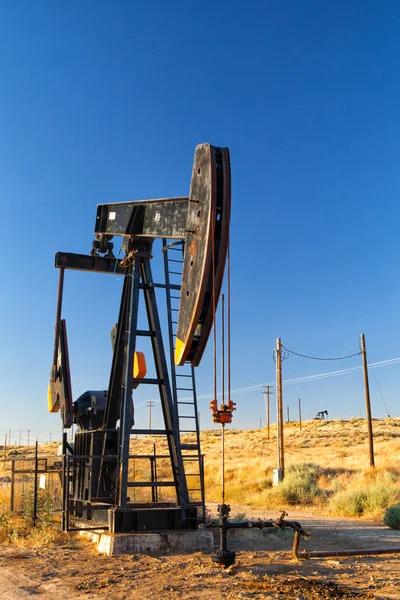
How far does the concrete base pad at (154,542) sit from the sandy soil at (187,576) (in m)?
0.15

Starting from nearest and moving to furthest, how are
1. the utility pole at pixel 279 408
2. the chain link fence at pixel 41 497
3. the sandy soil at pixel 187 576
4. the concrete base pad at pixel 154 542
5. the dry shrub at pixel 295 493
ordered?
the sandy soil at pixel 187 576 < the concrete base pad at pixel 154 542 < the chain link fence at pixel 41 497 < the dry shrub at pixel 295 493 < the utility pole at pixel 279 408

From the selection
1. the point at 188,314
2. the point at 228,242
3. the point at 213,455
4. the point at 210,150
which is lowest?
the point at 213,455

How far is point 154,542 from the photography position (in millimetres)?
7688

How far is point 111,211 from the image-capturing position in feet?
31.6

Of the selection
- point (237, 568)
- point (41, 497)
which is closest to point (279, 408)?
point (41, 497)

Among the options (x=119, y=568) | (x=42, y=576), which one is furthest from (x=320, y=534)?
(x=42, y=576)

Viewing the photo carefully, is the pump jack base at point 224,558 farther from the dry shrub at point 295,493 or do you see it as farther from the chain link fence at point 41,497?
the dry shrub at point 295,493

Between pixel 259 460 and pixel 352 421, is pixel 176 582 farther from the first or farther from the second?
pixel 352 421

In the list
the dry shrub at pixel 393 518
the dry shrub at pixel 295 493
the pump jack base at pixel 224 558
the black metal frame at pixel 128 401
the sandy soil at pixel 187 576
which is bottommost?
the dry shrub at pixel 295 493

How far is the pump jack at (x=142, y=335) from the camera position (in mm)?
6074

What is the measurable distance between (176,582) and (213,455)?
30.4 m

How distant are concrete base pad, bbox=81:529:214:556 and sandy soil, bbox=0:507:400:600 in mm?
150

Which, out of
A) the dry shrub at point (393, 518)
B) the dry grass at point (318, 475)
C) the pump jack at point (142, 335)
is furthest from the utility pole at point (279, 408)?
the pump jack at point (142, 335)

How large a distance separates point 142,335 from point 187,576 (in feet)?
11.9
